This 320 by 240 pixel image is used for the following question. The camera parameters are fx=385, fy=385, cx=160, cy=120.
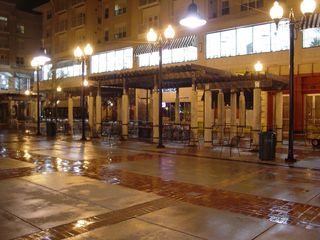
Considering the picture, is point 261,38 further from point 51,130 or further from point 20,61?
point 20,61

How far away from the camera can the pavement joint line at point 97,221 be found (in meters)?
6.14

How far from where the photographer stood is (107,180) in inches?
427

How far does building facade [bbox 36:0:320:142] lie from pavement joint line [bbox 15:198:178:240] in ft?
37.8

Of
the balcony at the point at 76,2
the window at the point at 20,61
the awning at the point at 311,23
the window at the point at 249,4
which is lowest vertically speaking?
the awning at the point at 311,23

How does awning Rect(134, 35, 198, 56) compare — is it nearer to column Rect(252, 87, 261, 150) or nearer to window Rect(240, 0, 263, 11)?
window Rect(240, 0, 263, 11)

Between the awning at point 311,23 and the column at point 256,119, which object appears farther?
the awning at point 311,23

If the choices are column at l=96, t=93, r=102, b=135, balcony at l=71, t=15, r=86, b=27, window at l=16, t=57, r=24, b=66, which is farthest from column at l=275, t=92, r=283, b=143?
window at l=16, t=57, r=24, b=66

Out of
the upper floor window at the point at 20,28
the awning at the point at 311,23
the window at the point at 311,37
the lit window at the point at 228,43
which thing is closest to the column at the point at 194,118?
the awning at the point at 311,23

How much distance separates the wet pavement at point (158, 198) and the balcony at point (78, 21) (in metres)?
39.8

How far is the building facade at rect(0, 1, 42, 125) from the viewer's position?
6675 centimetres

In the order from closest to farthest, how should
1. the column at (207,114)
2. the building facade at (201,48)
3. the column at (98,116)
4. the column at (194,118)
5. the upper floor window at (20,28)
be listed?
the column at (207,114)
the column at (194,118)
the column at (98,116)
the building facade at (201,48)
the upper floor window at (20,28)

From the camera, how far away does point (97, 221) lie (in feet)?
22.5

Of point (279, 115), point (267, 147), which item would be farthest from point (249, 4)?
point (267, 147)

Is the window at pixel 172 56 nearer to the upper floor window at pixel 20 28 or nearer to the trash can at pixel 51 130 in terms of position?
the trash can at pixel 51 130
